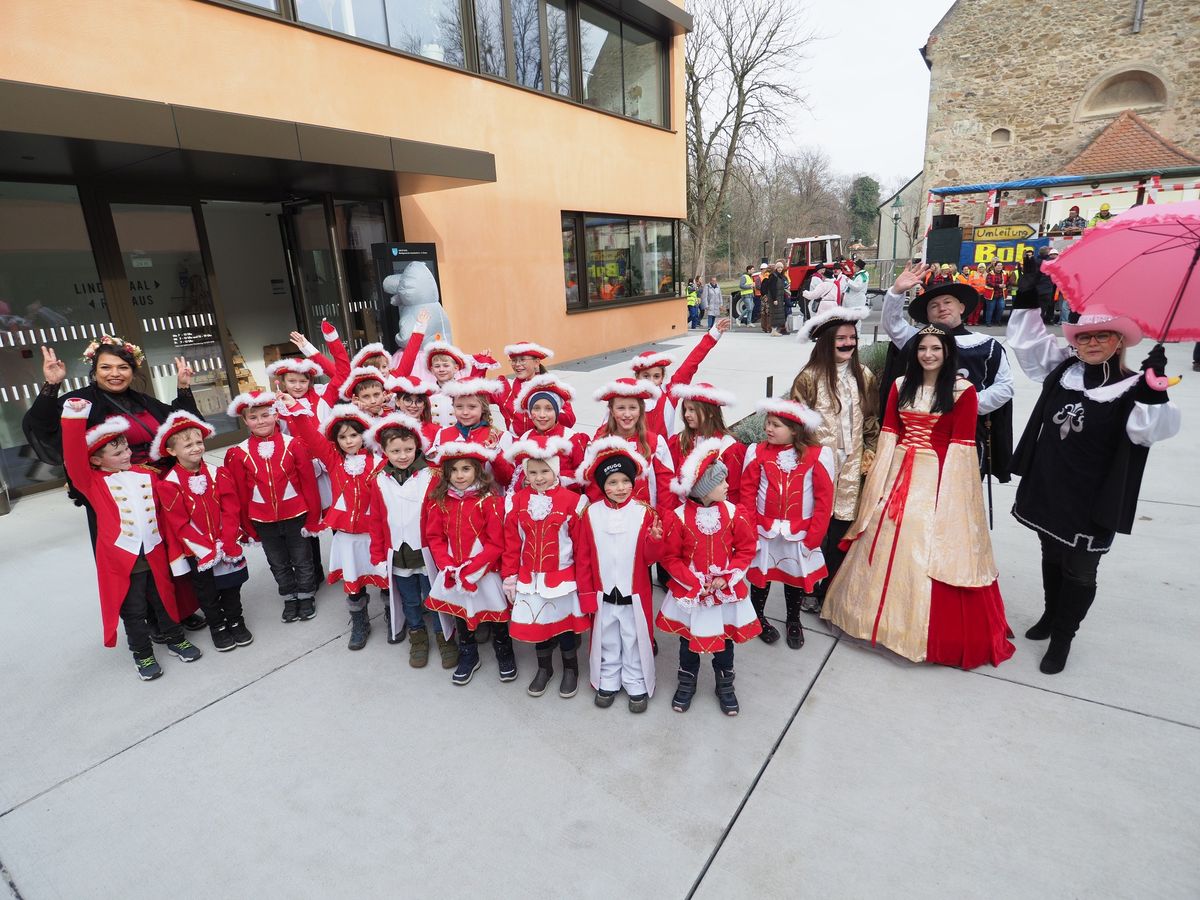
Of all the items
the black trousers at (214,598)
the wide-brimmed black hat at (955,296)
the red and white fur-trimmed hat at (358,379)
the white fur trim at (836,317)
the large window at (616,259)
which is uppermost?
the large window at (616,259)

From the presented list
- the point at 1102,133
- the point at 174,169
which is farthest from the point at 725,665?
the point at 1102,133

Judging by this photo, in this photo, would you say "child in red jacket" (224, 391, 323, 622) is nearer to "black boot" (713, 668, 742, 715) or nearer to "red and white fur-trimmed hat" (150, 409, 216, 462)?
"red and white fur-trimmed hat" (150, 409, 216, 462)

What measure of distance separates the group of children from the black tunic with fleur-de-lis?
3.65ft

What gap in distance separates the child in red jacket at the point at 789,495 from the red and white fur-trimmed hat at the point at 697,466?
0.46m

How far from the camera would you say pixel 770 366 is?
472 inches

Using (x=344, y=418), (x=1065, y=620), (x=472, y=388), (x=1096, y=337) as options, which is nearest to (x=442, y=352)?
(x=472, y=388)

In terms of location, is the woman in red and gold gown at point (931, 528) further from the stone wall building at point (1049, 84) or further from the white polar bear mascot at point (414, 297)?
the stone wall building at point (1049, 84)

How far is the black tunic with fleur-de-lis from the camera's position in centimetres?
298

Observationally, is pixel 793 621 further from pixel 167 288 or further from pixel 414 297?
pixel 167 288

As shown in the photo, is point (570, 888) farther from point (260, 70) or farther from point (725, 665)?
point (260, 70)

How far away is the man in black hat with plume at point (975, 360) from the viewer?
11.5ft

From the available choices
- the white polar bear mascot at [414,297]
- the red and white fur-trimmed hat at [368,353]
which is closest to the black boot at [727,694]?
the red and white fur-trimmed hat at [368,353]

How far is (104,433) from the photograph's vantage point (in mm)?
3287

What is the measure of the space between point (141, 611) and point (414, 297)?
6.21 metres
